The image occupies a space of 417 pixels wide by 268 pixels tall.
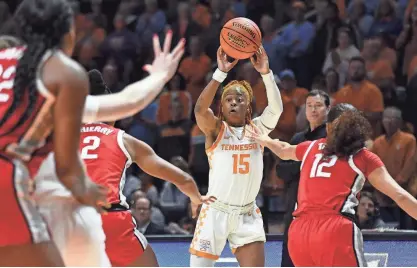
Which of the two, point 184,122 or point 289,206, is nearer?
point 289,206

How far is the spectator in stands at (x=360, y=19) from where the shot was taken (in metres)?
11.5

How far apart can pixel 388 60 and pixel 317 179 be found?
5.89m

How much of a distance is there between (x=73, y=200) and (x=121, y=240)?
51.8 inches

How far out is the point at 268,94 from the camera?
22.5ft

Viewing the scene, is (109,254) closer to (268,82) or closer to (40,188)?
(40,188)

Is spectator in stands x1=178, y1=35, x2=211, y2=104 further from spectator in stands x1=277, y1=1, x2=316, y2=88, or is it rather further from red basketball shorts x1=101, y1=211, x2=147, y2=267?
red basketball shorts x1=101, y1=211, x2=147, y2=267

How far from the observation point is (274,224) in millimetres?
9594

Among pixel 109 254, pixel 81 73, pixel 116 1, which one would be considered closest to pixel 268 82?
pixel 109 254

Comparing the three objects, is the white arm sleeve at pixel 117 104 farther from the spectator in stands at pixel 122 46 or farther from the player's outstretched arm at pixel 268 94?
the spectator in stands at pixel 122 46

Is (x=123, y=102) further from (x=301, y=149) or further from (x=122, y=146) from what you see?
(x=301, y=149)

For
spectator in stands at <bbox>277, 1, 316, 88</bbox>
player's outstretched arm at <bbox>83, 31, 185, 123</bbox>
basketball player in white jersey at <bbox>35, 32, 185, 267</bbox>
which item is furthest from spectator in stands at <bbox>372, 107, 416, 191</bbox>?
player's outstretched arm at <bbox>83, 31, 185, 123</bbox>

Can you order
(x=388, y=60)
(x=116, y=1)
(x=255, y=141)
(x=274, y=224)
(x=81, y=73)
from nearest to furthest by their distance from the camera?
(x=81, y=73) < (x=255, y=141) < (x=274, y=224) < (x=388, y=60) < (x=116, y=1)

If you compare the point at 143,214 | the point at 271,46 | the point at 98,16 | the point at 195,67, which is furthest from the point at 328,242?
the point at 98,16

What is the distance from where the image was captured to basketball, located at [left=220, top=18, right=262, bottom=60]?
6864 mm
